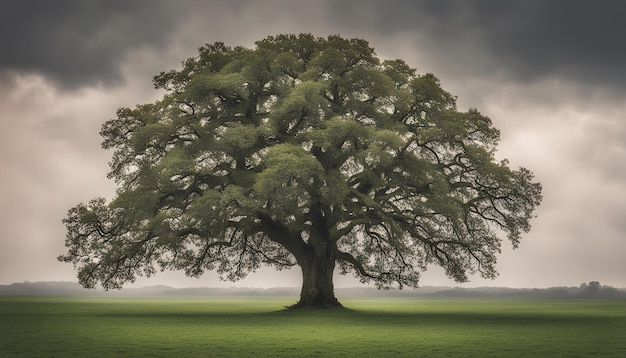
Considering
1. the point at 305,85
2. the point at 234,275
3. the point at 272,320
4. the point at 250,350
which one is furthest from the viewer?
the point at 234,275

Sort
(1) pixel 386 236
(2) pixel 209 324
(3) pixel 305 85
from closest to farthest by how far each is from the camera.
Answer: (2) pixel 209 324
(3) pixel 305 85
(1) pixel 386 236

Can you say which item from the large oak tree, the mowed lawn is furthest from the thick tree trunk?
the mowed lawn

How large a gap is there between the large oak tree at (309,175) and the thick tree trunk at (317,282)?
0.25ft

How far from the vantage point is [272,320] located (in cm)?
3412

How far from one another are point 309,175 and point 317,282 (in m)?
9.51

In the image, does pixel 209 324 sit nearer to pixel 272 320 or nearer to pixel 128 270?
pixel 272 320

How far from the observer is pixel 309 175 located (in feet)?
126

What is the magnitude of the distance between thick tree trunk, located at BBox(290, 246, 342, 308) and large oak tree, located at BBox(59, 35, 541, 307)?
76 millimetres

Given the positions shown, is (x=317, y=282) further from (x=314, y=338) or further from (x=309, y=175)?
(x=314, y=338)

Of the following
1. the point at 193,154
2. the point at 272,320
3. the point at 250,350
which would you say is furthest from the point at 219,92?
the point at 250,350

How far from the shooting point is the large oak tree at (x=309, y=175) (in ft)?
132

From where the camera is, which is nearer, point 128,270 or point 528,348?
point 528,348

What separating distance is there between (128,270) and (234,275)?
859 centimetres

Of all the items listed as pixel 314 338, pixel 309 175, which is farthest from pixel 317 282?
pixel 314 338
